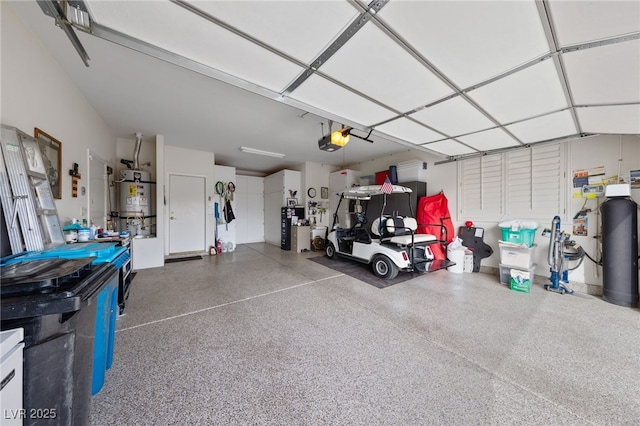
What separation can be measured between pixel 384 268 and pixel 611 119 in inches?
135

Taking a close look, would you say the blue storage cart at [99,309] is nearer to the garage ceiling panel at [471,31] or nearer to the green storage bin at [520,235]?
the garage ceiling panel at [471,31]

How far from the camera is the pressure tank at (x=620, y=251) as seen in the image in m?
2.82

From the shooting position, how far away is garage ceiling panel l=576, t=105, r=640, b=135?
88.6 inches

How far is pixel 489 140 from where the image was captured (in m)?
3.54

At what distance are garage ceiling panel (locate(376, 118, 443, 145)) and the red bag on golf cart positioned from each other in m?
1.76

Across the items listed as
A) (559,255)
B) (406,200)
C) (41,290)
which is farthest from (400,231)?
(41,290)

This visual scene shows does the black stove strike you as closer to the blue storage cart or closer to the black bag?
the blue storage cart

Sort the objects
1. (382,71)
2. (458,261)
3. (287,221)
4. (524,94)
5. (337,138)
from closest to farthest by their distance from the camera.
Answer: (382,71), (524,94), (337,138), (458,261), (287,221)

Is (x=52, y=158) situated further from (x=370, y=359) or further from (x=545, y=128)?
(x=545, y=128)

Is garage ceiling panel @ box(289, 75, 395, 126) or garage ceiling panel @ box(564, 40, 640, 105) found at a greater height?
garage ceiling panel @ box(289, 75, 395, 126)

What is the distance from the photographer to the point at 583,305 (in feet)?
9.44

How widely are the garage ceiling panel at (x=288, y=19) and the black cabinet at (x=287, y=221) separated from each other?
5.26 meters

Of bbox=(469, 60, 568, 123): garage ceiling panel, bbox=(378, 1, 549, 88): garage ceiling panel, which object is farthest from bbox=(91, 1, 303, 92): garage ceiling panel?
bbox=(469, 60, 568, 123): garage ceiling panel

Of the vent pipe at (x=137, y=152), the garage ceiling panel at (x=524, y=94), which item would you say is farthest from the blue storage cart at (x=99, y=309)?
the vent pipe at (x=137, y=152)
